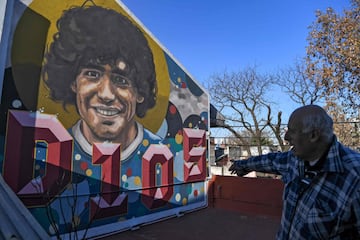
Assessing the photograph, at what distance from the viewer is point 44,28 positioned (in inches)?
180

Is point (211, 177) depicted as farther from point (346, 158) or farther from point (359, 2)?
point (359, 2)

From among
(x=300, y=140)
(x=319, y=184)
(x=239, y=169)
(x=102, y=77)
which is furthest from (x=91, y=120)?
(x=319, y=184)

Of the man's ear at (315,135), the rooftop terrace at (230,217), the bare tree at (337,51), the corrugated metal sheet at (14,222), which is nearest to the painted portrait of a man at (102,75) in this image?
the rooftop terrace at (230,217)

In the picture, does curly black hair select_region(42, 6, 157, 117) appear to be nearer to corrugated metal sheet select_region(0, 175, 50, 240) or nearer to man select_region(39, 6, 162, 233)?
man select_region(39, 6, 162, 233)

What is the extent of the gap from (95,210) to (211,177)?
3.79m

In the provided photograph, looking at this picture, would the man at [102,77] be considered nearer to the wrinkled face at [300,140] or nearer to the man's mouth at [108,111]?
the man's mouth at [108,111]

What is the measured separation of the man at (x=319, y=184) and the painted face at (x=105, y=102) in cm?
410

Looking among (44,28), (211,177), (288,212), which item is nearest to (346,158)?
(288,212)

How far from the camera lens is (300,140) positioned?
5.35 ft

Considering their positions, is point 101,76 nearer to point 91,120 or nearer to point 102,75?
point 102,75

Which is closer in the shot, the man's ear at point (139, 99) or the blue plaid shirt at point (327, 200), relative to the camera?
the blue plaid shirt at point (327, 200)

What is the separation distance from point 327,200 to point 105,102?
457 centimetres

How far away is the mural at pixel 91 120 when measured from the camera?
4219mm

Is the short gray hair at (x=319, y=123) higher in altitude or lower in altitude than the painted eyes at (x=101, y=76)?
lower
